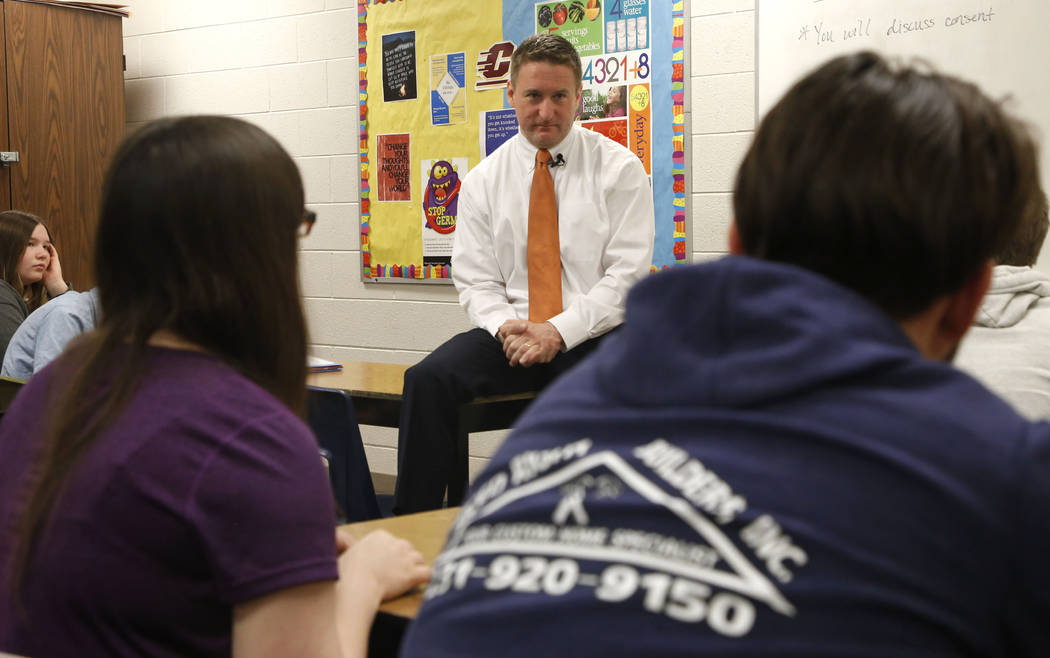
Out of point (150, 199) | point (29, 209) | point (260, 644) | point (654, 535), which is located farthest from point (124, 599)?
point (29, 209)

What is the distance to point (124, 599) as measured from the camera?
0.92 metres

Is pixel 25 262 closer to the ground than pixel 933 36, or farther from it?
closer to the ground

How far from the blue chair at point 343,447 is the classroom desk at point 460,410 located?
0.69 metres

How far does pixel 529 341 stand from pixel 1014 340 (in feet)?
4.95

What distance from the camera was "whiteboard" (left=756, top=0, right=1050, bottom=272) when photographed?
308 cm

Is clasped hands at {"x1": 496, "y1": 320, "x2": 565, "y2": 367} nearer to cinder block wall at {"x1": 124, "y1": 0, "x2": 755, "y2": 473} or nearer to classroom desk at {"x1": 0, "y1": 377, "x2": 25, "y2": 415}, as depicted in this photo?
cinder block wall at {"x1": 124, "y1": 0, "x2": 755, "y2": 473}

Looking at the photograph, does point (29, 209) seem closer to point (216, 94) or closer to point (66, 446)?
point (216, 94)

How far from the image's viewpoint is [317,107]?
4598mm

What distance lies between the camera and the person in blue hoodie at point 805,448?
552 millimetres

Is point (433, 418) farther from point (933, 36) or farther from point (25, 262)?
point (933, 36)

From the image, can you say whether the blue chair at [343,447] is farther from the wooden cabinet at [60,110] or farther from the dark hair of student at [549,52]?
the wooden cabinet at [60,110]

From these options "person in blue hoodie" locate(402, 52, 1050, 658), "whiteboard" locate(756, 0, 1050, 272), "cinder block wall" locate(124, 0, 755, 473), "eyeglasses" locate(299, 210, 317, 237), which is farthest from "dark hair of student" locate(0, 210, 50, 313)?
"person in blue hoodie" locate(402, 52, 1050, 658)

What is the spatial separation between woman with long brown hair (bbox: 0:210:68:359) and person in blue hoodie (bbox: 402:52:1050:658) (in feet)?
10.5

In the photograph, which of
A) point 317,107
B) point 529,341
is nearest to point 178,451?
point 529,341
